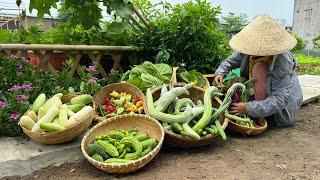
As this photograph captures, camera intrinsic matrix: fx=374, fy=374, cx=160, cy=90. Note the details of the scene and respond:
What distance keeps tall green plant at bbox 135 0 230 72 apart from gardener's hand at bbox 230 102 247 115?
1466 mm

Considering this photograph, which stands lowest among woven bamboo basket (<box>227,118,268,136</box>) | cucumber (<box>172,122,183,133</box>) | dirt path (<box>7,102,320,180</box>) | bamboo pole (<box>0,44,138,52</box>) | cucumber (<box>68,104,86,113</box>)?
dirt path (<box>7,102,320,180</box>)

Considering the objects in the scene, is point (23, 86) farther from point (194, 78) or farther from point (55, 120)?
point (194, 78)

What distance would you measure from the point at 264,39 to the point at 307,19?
21359 mm

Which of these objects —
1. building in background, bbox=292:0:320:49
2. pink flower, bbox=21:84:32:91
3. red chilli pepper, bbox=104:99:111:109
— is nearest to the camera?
pink flower, bbox=21:84:32:91

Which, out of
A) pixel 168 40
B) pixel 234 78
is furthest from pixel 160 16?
pixel 234 78

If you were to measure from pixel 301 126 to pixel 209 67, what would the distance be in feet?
5.08

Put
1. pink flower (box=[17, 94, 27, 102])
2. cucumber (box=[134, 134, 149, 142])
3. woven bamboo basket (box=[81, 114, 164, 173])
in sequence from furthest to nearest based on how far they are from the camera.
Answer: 1. pink flower (box=[17, 94, 27, 102])
2. cucumber (box=[134, 134, 149, 142])
3. woven bamboo basket (box=[81, 114, 164, 173])

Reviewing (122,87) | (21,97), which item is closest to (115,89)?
(122,87)

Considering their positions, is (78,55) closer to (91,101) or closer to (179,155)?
(91,101)

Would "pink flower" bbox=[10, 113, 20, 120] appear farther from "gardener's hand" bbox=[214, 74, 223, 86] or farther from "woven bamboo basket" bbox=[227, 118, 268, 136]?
"gardener's hand" bbox=[214, 74, 223, 86]

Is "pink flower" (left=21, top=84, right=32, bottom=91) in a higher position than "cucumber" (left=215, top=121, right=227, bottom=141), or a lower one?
higher

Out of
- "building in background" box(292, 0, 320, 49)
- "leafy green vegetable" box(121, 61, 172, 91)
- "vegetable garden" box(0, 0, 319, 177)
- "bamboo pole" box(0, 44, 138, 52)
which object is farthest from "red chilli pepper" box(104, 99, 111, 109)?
"building in background" box(292, 0, 320, 49)

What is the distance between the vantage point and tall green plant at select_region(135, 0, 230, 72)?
517 centimetres

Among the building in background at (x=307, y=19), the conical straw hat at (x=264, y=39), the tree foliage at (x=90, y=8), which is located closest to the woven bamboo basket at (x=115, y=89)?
the conical straw hat at (x=264, y=39)
